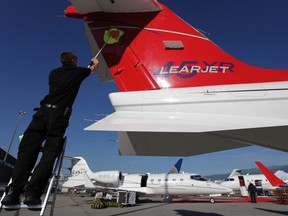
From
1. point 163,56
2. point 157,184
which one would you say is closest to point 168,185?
point 157,184

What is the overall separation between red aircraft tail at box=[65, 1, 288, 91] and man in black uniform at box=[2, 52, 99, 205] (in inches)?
59.4

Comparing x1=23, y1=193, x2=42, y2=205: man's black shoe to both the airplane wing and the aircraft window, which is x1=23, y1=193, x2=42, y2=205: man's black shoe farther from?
the aircraft window

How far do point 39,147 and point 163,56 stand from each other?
2.66m

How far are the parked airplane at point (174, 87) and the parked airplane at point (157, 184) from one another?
51.8 ft

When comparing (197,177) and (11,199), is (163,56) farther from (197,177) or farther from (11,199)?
(197,177)

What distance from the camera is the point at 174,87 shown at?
4.08 m

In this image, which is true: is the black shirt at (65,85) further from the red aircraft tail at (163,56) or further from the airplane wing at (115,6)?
the airplane wing at (115,6)

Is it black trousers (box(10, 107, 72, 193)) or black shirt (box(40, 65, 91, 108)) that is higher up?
black shirt (box(40, 65, 91, 108))

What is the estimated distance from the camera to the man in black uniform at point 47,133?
92.5 inches

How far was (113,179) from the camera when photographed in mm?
19984

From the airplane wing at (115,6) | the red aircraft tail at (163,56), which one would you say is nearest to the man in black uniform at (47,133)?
the red aircraft tail at (163,56)

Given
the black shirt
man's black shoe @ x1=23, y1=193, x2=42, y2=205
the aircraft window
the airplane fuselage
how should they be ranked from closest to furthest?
man's black shoe @ x1=23, y1=193, x2=42, y2=205
the black shirt
the airplane fuselage
the aircraft window

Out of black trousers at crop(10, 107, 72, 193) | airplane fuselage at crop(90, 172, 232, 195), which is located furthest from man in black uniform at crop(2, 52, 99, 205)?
airplane fuselage at crop(90, 172, 232, 195)

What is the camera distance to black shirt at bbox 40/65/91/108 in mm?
2707
